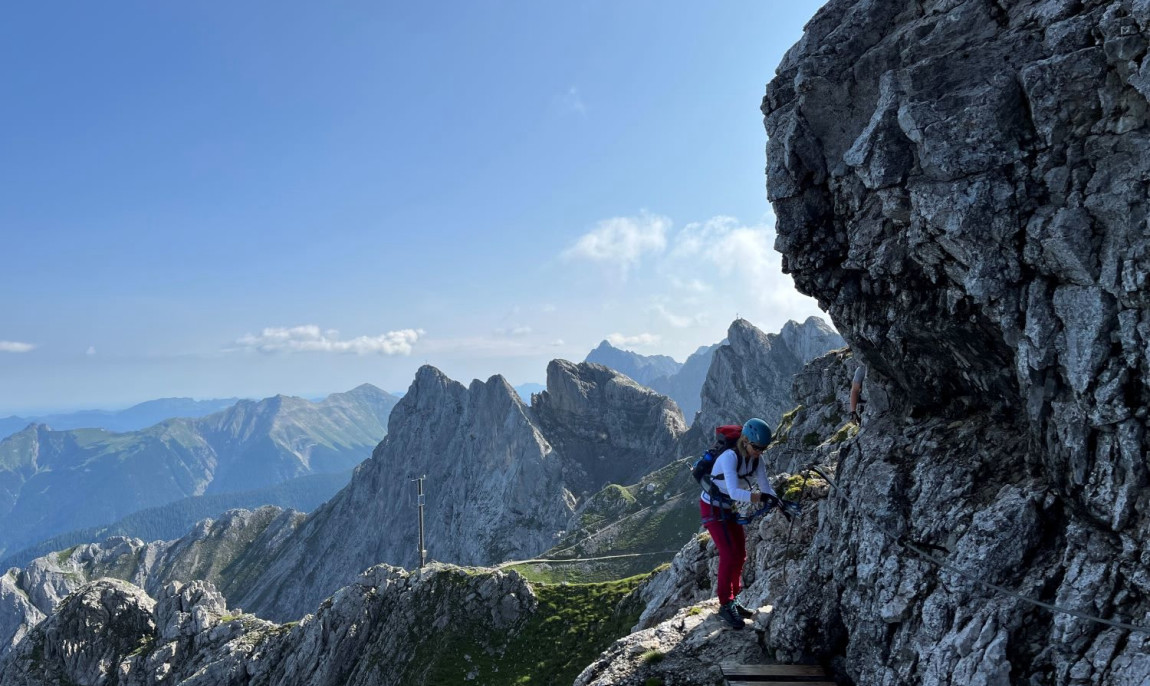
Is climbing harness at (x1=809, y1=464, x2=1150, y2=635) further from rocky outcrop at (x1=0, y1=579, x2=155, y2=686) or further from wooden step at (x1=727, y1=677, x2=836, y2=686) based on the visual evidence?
rocky outcrop at (x1=0, y1=579, x2=155, y2=686)

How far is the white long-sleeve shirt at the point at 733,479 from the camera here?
1398 centimetres

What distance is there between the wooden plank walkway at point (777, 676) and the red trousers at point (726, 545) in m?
2.45

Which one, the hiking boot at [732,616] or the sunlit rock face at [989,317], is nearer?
the sunlit rock face at [989,317]

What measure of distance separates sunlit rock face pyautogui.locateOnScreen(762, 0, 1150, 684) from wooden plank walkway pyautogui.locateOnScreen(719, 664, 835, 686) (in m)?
0.60

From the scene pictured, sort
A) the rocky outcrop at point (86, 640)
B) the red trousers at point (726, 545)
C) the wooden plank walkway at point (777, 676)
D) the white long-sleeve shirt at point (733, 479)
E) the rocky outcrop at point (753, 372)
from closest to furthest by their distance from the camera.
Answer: the wooden plank walkway at point (777, 676)
the white long-sleeve shirt at point (733, 479)
the red trousers at point (726, 545)
the rocky outcrop at point (86, 640)
the rocky outcrop at point (753, 372)

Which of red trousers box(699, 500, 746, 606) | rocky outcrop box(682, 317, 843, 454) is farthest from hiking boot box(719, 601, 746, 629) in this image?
rocky outcrop box(682, 317, 843, 454)

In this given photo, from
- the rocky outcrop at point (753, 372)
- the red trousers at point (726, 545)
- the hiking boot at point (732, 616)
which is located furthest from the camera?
the rocky outcrop at point (753, 372)

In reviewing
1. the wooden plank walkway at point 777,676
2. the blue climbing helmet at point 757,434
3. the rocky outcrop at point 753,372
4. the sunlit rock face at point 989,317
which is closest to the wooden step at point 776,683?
the wooden plank walkway at point 777,676

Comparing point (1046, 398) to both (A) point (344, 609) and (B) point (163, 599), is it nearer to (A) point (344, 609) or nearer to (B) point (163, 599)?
(A) point (344, 609)

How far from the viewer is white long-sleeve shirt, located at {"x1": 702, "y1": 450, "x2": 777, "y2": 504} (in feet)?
45.9

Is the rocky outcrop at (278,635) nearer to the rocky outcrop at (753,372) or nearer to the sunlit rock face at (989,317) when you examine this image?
the sunlit rock face at (989,317)

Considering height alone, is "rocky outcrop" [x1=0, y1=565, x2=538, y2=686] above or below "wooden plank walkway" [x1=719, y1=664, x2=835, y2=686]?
below

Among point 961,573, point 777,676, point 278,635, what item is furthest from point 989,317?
point 278,635

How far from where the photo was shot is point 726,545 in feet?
51.9
